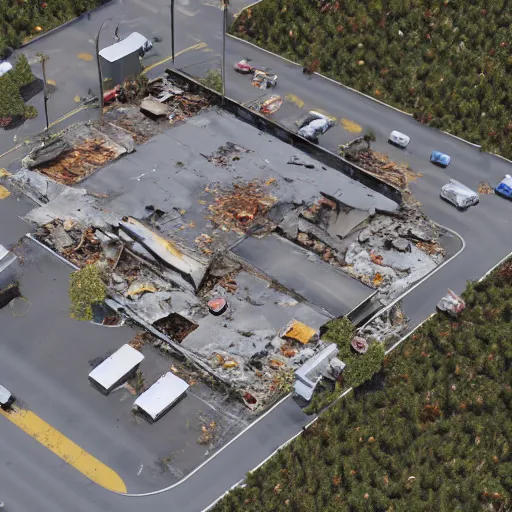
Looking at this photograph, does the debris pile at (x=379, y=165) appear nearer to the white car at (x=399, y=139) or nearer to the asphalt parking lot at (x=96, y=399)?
the white car at (x=399, y=139)

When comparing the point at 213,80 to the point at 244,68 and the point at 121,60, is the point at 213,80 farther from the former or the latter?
the point at 121,60

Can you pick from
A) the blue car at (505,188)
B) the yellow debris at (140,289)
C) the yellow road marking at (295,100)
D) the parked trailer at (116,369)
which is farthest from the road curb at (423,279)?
the yellow road marking at (295,100)

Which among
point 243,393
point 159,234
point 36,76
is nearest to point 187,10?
point 36,76

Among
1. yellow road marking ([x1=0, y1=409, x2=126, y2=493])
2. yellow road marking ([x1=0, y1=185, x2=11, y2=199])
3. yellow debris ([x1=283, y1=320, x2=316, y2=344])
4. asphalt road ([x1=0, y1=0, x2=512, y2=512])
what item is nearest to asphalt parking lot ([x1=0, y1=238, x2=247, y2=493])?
yellow road marking ([x1=0, y1=409, x2=126, y2=493])

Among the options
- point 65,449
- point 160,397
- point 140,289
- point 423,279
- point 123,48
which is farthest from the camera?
point 123,48

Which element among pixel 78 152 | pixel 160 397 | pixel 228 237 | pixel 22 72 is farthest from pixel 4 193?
pixel 160 397

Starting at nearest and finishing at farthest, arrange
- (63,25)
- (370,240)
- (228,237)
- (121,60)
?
1. (228,237)
2. (370,240)
3. (121,60)
4. (63,25)

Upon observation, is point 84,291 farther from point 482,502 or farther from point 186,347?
point 482,502
